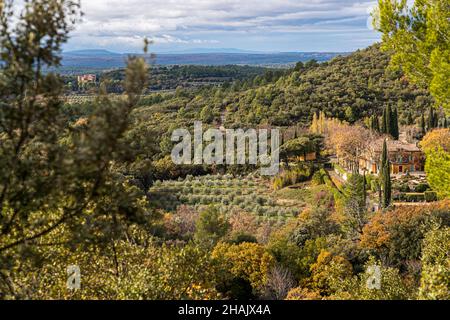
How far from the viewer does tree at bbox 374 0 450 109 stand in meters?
7.77

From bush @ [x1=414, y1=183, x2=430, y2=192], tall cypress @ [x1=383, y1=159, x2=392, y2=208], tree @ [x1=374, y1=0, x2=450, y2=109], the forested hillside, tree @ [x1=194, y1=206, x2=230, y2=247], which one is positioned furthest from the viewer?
the forested hillside

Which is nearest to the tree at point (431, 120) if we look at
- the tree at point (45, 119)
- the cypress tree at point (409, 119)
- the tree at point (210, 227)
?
the cypress tree at point (409, 119)

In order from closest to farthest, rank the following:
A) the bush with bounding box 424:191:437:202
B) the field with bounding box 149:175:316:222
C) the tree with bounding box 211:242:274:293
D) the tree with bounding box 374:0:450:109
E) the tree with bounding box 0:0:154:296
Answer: the tree with bounding box 0:0:154:296 → the tree with bounding box 374:0:450:109 → the tree with bounding box 211:242:274:293 → the field with bounding box 149:175:316:222 → the bush with bounding box 424:191:437:202

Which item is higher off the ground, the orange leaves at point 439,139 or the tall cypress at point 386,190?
the orange leaves at point 439,139

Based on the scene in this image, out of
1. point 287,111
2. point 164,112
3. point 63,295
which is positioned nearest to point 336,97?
point 287,111

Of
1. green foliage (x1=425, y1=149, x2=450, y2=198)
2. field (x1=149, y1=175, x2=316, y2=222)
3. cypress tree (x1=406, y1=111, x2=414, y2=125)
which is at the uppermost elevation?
green foliage (x1=425, y1=149, x2=450, y2=198)

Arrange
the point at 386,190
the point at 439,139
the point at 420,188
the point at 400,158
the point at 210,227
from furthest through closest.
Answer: the point at 400,158 → the point at 439,139 → the point at 420,188 → the point at 386,190 → the point at 210,227

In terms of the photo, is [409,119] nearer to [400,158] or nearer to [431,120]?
[431,120]

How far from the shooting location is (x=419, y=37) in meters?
8.48

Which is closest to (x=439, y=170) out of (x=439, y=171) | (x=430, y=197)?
(x=439, y=171)

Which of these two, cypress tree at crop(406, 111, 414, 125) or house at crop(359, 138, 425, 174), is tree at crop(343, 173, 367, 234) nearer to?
house at crop(359, 138, 425, 174)

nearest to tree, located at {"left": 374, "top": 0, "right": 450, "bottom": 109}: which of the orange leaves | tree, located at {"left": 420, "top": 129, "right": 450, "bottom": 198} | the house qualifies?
tree, located at {"left": 420, "top": 129, "right": 450, "bottom": 198}

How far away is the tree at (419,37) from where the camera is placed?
7766 mm

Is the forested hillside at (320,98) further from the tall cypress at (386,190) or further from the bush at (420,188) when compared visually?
the tall cypress at (386,190)
